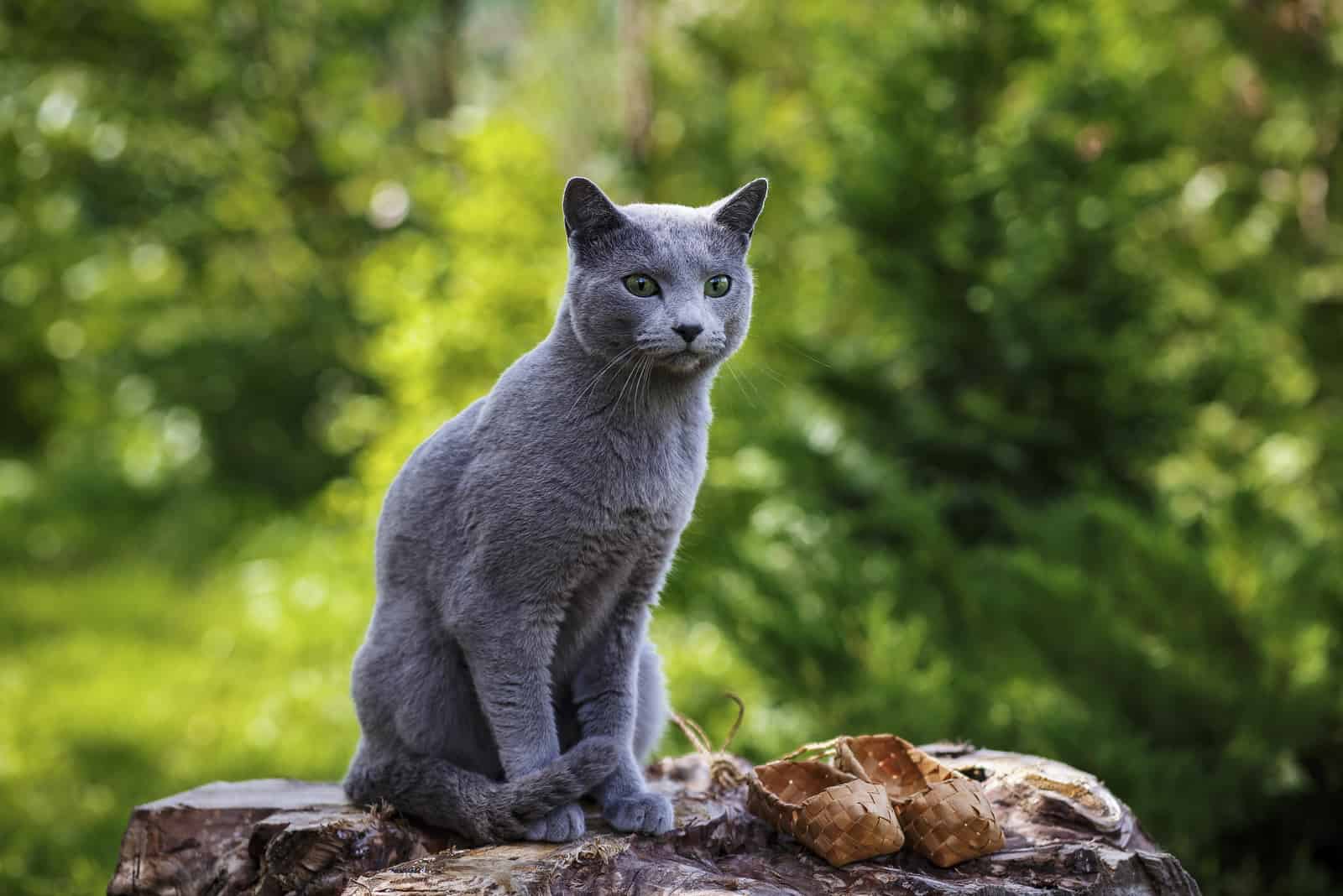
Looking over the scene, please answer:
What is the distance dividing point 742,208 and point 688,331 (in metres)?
0.29

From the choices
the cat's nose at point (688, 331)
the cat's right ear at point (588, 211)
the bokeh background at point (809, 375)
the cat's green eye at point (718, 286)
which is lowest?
the cat's nose at point (688, 331)

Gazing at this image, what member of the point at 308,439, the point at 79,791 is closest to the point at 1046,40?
the point at 79,791

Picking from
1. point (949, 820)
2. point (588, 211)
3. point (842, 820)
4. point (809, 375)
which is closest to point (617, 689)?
point (842, 820)

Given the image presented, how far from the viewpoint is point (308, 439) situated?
7340 mm

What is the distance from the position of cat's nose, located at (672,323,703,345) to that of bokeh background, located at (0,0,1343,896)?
72cm

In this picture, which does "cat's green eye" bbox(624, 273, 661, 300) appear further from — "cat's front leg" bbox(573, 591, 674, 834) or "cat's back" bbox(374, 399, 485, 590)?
"cat's front leg" bbox(573, 591, 674, 834)

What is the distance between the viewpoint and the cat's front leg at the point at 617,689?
2.00m

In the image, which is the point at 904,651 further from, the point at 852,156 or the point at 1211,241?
the point at 1211,241

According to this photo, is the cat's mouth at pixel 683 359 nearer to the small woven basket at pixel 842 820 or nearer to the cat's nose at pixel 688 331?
the cat's nose at pixel 688 331

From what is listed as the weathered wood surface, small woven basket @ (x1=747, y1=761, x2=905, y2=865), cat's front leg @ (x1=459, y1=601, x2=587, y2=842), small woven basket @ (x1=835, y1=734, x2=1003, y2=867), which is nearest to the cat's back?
cat's front leg @ (x1=459, y1=601, x2=587, y2=842)

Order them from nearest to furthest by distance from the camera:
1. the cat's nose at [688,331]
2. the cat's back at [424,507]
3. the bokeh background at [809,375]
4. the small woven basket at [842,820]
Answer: the cat's nose at [688,331] < the small woven basket at [842,820] < the cat's back at [424,507] < the bokeh background at [809,375]

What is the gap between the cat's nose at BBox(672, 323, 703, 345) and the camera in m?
1.76

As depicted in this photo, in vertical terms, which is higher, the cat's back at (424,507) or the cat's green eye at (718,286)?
the cat's green eye at (718,286)

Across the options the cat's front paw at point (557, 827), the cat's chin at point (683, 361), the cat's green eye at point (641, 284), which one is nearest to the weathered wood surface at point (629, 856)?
the cat's front paw at point (557, 827)
